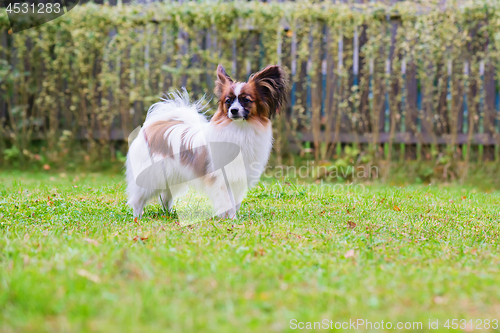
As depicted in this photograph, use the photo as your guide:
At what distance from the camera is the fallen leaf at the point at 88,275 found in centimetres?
242

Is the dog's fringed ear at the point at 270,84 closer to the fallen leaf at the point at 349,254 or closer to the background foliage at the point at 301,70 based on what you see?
the fallen leaf at the point at 349,254

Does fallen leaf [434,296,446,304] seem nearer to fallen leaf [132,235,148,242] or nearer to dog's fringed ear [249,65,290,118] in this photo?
fallen leaf [132,235,148,242]

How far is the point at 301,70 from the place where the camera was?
808 centimetres

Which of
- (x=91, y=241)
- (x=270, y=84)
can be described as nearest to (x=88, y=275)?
(x=91, y=241)

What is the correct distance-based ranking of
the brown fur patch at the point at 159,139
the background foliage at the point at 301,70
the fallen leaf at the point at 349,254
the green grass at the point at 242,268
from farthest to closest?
the background foliage at the point at 301,70 → the brown fur patch at the point at 159,139 → the fallen leaf at the point at 349,254 → the green grass at the point at 242,268

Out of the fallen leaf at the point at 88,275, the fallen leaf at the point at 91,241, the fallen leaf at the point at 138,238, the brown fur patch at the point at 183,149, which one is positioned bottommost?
the fallen leaf at the point at 138,238

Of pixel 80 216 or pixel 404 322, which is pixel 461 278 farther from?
pixel 80 216

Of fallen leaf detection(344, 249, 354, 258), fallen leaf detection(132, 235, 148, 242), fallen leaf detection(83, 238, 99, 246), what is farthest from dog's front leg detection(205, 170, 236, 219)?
fallen leaf detection(344, 249, 354, 258)

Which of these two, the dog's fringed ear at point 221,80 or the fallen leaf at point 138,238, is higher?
the dog's fringed ear at point 221,80

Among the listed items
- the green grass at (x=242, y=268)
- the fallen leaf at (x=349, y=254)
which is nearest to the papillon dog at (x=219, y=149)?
the green grass at (x=242, y=268)

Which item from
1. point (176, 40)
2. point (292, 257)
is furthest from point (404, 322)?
point (176, 40)

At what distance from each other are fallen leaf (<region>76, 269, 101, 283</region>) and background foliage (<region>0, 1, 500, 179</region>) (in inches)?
225

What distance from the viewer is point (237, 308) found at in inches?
86.4

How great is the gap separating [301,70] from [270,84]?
3646mm
